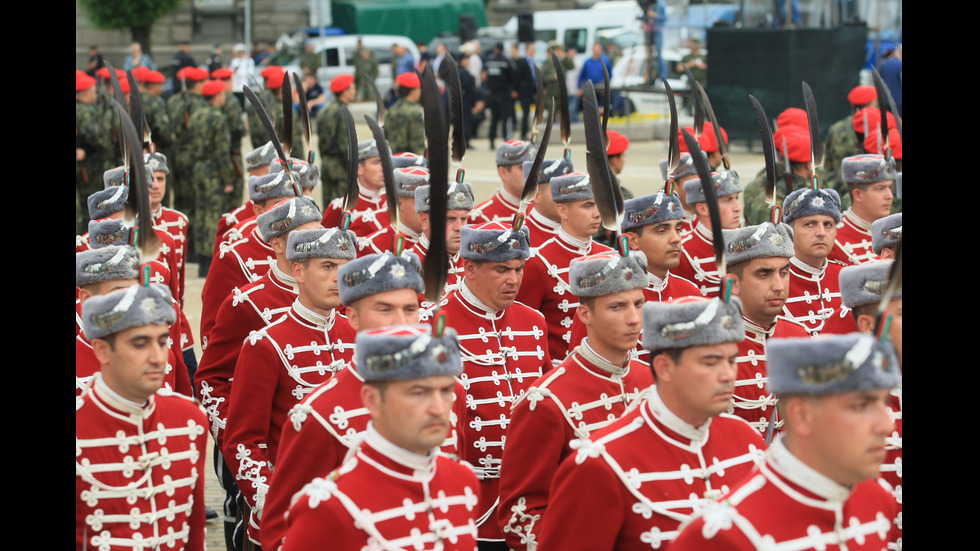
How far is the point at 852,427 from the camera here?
3623 millimetres

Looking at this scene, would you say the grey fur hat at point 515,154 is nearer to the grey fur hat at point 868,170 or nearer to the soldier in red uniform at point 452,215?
the soldier in red uniform at point 452,215

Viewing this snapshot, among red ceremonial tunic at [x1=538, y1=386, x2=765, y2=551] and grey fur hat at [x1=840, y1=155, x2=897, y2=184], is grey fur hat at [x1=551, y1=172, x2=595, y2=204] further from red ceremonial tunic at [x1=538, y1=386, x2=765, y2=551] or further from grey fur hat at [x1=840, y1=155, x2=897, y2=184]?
red ceremonial tunic at [x1=538, y1=386, x2=765, y2=551]

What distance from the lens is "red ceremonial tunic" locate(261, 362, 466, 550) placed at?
505cm

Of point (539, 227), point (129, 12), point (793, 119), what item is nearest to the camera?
point (539, 227)

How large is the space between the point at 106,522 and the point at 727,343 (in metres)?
2.25

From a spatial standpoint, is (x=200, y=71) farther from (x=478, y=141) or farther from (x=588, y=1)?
(x=588, y=1)

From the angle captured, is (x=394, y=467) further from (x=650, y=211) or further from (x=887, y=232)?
(x=887, y=232)

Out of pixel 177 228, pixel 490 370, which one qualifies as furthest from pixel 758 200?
pixel 490 370

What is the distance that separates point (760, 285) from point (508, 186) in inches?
191

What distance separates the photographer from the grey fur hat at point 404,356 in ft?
13.5

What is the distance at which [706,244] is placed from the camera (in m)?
8.91

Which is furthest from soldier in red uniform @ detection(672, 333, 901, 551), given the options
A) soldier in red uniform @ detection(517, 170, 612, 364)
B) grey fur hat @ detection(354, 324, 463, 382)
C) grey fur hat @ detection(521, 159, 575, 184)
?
grey fur hat @ detection(521, 159, 575, 184)

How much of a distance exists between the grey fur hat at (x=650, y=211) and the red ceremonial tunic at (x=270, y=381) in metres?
1.81

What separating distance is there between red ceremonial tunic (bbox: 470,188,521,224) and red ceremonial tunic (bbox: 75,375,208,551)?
6025 mm
